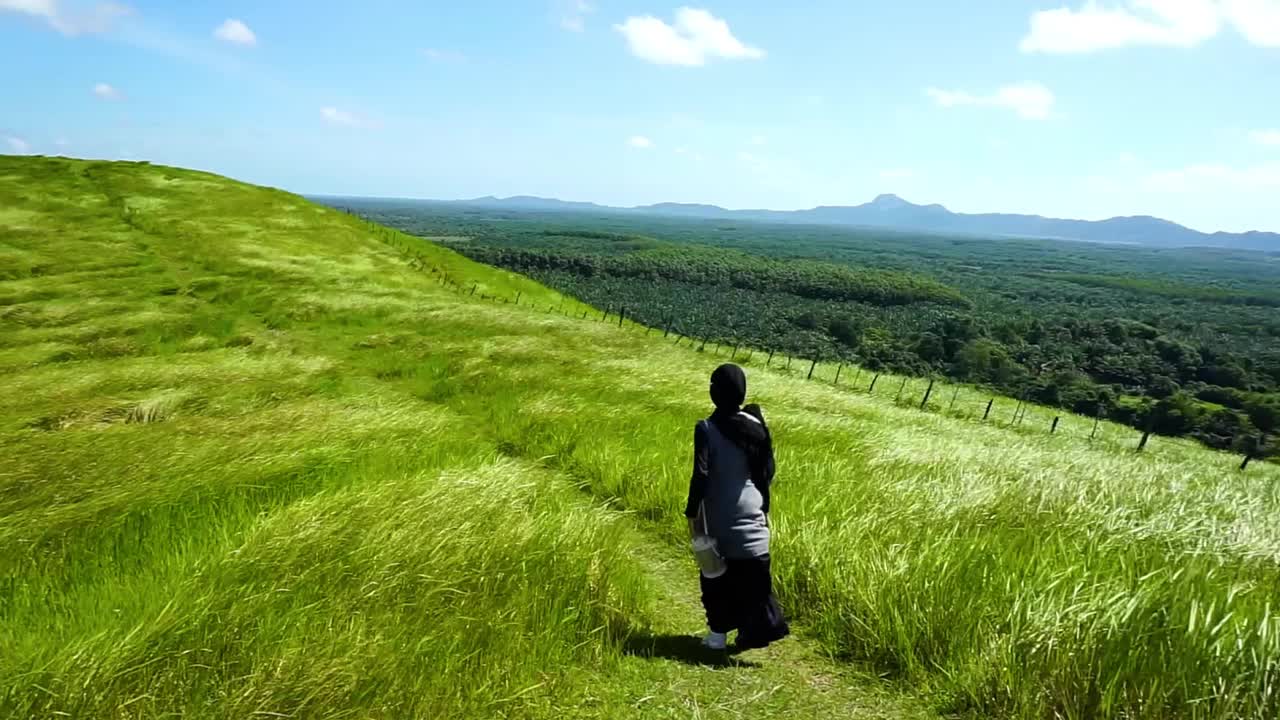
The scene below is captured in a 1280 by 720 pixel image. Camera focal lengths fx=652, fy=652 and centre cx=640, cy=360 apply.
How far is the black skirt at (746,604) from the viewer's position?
5.98 m

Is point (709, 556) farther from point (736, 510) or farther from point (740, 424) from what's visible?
point (740, 424)

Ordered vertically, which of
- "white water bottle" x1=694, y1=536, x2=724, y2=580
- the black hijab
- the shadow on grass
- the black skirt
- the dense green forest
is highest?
the black hijab

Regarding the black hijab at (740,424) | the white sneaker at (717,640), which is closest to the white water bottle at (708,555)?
the white sneaker at (717,640)

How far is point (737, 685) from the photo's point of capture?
5.54 metres

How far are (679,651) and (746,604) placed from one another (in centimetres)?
77

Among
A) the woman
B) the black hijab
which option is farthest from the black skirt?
the black hijab

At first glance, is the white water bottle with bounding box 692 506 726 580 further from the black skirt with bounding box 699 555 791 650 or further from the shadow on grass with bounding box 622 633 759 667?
the shadow on grass with bounding box 622 633 759 667

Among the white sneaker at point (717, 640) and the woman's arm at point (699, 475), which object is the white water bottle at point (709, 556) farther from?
the white sneaker at point (717, 640)

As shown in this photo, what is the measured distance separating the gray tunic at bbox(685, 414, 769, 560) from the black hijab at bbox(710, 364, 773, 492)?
0.07m

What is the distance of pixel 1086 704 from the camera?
4770mm

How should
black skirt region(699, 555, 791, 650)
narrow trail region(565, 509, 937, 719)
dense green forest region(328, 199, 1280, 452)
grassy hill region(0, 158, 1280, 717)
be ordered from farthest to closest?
dense green forest region(328, 199, 1280, 452), black skirt region(699, 555, 791, 650), narrow trail region(565, 509, 937, 719), grassy hill region(0, 158, 1280, 717)

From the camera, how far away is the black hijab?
5.77m

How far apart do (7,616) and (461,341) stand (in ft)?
74.3

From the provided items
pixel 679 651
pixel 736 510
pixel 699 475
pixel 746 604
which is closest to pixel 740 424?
pixel 699 475
